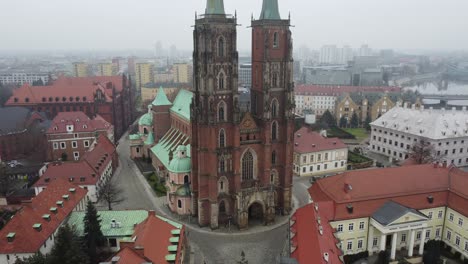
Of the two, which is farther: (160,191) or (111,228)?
(160,191)

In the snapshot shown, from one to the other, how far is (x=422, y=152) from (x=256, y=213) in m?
38.8

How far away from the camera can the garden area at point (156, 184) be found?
7131 cm

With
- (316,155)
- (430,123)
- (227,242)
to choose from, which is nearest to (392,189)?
(227,242)

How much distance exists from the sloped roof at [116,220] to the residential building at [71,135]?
41930 millimetres

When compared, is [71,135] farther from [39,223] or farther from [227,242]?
[227,242]

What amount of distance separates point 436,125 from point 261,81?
50513 mm

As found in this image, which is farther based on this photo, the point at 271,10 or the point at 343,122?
the point at 343,122

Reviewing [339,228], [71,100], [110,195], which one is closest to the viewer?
[339,228]

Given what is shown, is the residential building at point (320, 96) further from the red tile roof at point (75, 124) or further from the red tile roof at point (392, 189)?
the red tile roof at point (392, 189)

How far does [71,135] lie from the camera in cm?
8969

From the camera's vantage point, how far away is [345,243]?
1932 inches

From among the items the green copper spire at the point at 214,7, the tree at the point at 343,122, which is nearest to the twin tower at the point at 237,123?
the green copper spire at the point at 214,7

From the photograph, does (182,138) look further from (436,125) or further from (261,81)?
(436,125)

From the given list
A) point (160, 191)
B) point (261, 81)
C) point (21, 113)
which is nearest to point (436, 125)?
point (261, 81)
